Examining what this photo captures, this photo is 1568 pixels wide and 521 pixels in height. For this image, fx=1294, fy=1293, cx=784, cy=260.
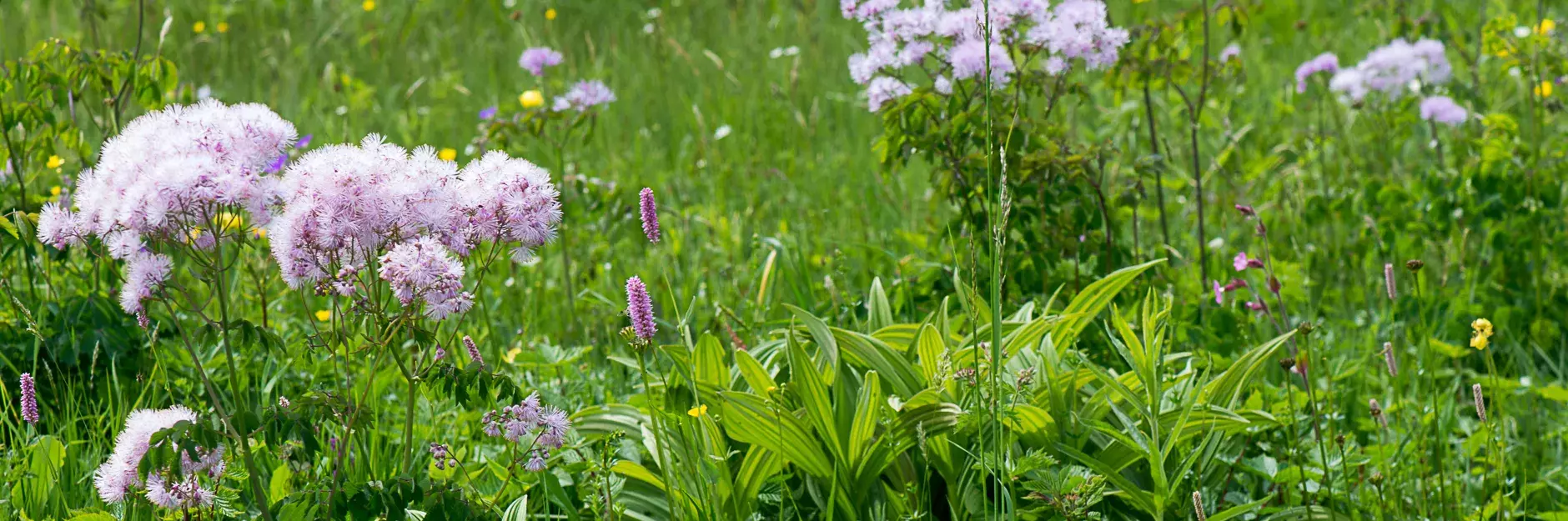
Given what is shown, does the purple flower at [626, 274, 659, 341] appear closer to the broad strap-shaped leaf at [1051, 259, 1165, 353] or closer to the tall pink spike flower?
the tall pink spike flower

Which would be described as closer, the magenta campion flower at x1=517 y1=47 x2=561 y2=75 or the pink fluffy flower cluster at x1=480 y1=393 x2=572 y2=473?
the pink fluffy flower cluster at x1=480 y1=393 x2=572 y2=473

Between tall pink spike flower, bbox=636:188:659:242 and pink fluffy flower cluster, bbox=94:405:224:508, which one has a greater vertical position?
tall pink spike flower, bbox=636:188:659:242

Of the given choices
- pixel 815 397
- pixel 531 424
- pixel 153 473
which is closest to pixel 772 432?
pixel 815 397

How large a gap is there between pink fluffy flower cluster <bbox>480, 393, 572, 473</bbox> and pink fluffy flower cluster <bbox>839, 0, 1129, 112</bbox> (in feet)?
3.91

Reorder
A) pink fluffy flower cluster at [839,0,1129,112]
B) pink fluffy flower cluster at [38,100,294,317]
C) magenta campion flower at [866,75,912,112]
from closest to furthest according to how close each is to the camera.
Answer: pink fluffy flower cluster at [38,100,294,317] < pink fluffy flower cluster at [839,0,1129,112] < magenta campion flower at [866,75,912,112]

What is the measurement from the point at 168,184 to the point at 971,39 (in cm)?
168

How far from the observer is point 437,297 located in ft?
5.09

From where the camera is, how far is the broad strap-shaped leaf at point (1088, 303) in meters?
2.30

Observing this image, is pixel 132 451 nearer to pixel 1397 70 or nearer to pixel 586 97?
pixel 586 97

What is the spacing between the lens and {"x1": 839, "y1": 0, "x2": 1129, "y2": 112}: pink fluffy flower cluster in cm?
266

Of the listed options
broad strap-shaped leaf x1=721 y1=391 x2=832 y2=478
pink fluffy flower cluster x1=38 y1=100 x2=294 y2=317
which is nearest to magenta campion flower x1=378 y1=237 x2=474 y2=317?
pink fluffy flower cluster x1=38 y1=100 x2=294 y2=317

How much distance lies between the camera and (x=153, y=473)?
5.57ft

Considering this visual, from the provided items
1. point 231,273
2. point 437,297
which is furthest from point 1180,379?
point 231,273

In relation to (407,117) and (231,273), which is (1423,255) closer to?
(231,273)
